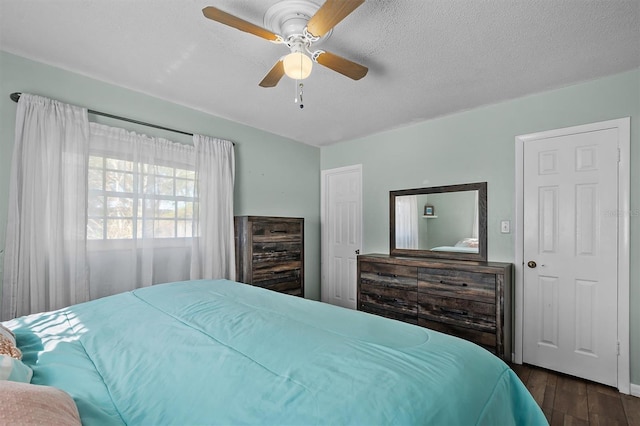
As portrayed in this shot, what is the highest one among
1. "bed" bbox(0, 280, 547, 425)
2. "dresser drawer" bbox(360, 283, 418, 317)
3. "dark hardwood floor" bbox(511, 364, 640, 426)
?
"bed" bbox(0, 280, 547, 425)

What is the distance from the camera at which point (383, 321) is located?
1.49m

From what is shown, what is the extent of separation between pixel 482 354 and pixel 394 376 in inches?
18.7

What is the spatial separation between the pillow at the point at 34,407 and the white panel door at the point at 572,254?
3196 mm

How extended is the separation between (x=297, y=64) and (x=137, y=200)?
1891 millimetres

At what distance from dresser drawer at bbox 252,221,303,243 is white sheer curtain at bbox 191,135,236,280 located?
28cm

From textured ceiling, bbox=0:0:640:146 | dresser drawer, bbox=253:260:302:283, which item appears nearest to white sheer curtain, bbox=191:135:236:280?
dresser drawer, bbox=253:260:302:283

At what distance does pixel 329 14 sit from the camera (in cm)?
143

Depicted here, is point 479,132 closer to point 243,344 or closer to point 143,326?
point 243,344

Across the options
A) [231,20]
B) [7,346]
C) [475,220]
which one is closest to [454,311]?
[475,220]

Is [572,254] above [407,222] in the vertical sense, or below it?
below

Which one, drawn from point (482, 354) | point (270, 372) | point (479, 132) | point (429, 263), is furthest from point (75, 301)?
point (479, 132)

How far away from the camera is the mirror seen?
3070 mm

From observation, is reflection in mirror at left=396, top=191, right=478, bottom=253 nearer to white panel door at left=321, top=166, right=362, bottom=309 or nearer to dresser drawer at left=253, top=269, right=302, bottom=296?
white panel door at left=321, top=166, right=362, bottom=309

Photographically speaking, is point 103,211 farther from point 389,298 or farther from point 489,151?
point 489,151
